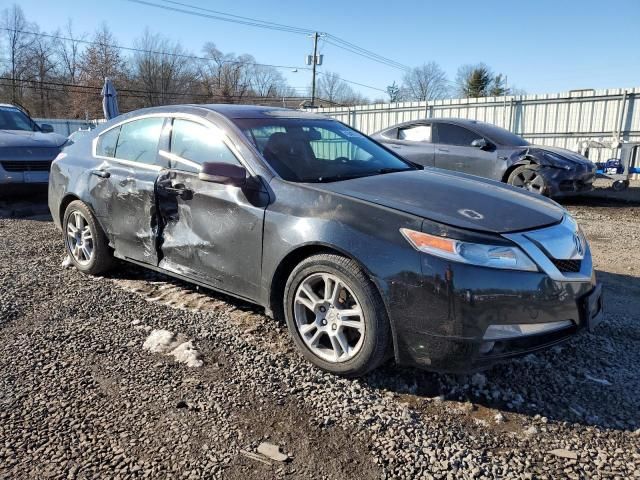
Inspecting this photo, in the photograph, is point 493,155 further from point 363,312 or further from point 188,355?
point 188,355

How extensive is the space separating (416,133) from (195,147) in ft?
22.1

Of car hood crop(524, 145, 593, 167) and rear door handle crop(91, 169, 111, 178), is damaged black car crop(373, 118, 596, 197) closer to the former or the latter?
car hood crop(524, 145, 593, 167)

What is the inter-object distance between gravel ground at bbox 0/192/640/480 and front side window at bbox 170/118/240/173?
1.14 meters

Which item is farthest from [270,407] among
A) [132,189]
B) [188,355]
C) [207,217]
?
[132,189]

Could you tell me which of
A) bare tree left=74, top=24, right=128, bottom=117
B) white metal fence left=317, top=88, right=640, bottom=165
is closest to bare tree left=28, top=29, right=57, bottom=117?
bare tree left=74, top=24, right=128, bottom=117

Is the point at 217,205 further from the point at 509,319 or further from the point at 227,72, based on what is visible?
the point at 227,72

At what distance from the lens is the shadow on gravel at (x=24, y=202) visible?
766cm

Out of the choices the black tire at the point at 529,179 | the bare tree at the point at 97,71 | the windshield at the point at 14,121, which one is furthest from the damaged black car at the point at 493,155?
the bare tree at the point at 97,71

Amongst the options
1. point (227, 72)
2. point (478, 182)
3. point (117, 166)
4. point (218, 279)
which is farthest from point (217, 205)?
point (227, 72)

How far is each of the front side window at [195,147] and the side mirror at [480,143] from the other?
251 inches

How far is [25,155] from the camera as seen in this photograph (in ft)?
25.6

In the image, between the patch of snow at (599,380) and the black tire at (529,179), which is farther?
the black tire at (529,179)

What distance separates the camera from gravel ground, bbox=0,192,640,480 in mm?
2117

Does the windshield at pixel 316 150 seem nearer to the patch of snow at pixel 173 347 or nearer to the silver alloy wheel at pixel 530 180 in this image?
the patch of snow at pixel 173 347
